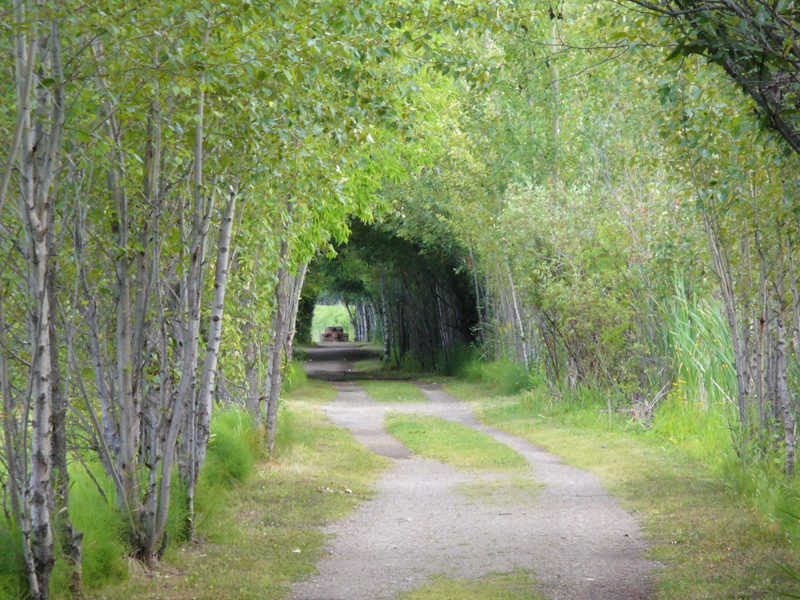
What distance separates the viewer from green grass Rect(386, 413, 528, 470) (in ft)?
35.6

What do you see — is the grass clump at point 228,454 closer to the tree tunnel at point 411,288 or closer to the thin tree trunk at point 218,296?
the thin tree trunk at point 218,296

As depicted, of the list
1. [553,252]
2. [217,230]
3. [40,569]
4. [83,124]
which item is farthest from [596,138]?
[40,569]

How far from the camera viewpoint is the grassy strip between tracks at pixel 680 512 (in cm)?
536

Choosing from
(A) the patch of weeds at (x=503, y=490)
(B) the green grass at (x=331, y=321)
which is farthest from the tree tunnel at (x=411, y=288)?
(B) the green grass at (x=331, y=321)

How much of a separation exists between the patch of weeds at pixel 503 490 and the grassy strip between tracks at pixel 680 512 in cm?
85

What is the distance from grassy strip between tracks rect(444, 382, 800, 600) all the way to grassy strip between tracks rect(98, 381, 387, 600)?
262 centimetres

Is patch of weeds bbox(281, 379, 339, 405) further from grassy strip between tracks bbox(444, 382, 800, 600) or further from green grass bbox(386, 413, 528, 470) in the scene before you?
grassy strip between tracks bbox(444, 382, 800, 600)

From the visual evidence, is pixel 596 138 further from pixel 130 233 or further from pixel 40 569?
pixel 40 569

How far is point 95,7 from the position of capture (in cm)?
408

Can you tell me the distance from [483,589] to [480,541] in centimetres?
141

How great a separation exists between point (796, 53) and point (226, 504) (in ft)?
20.4

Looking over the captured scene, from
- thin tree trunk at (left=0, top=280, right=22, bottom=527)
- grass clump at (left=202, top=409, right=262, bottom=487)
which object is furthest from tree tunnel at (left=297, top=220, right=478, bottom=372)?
thin tree trunk at (left=0, top=280, right=22, bottom=527)

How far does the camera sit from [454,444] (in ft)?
40.7

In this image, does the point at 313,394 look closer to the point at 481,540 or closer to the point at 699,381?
the point at 699,381
